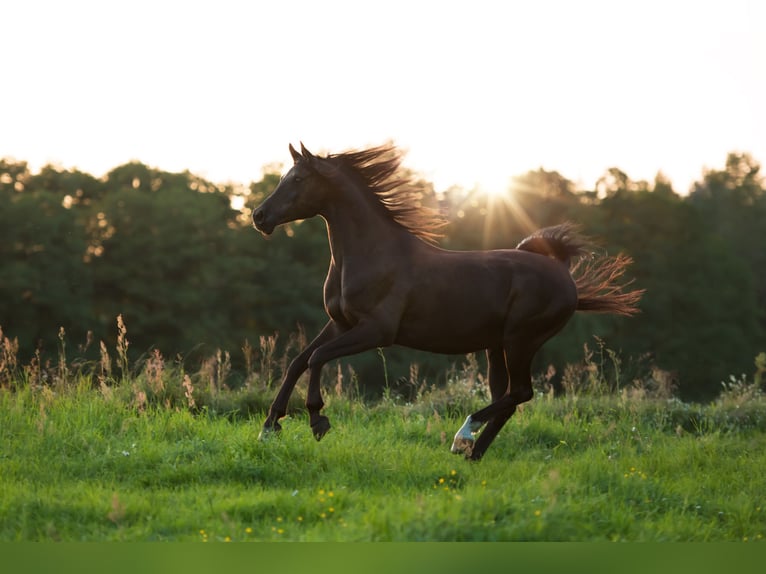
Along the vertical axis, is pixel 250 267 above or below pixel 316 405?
above

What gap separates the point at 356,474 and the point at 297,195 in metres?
2.58

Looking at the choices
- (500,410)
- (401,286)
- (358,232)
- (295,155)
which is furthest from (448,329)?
(295,155)

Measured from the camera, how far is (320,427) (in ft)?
24.0

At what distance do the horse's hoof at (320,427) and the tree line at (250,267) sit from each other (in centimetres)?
2683

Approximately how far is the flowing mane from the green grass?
2.07 metres

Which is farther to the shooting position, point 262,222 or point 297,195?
point 297,195

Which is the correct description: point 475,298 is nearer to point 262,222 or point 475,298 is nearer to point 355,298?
point 355,298

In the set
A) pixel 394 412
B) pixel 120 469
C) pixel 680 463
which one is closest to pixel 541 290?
pixel 680 463

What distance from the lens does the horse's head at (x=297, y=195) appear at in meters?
7.62

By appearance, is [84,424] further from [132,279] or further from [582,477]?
[132,279]

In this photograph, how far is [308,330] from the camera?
131 ft

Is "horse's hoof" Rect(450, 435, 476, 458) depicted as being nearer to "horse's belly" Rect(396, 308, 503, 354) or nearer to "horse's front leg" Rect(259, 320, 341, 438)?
"horse's belly" Rect(396, 308, 503, 354)

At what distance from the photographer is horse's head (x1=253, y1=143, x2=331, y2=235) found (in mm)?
7625

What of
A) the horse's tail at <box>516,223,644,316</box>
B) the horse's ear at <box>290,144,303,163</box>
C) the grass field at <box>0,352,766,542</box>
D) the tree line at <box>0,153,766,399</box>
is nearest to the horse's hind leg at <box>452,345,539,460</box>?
the grass field at <box>0,352,766,542</box>
